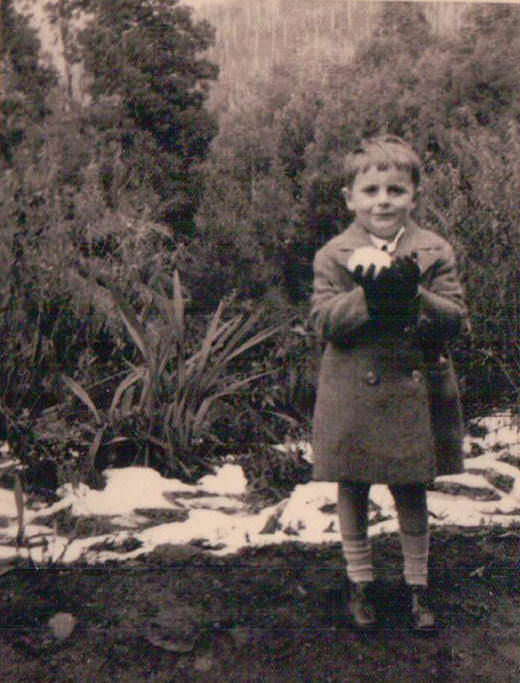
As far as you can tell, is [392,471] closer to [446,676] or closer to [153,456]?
[446,676]

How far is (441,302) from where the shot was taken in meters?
1.85

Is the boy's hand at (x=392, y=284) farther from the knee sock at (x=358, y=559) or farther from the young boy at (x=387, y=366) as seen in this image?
the knee sock at (x=358, y=559)

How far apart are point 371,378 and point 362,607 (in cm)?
59

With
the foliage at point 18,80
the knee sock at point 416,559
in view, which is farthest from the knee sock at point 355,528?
the foliage at point 18,80

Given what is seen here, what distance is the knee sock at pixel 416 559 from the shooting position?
1.97 metres

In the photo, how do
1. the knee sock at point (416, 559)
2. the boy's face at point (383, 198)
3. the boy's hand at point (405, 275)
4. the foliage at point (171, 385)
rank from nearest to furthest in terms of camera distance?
the boy's hand at point (405, 275) → the boy's face at point (383, 198) → the knee sock at point (416, 559) → the foliage at point (171, 385)

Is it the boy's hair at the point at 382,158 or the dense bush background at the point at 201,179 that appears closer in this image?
the boy's hair at the point at 382,158

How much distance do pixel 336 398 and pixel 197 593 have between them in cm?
65

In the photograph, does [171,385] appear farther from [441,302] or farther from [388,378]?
[441,302]

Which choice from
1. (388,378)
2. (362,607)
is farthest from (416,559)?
(388,378)

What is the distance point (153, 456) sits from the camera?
2559 millimetres

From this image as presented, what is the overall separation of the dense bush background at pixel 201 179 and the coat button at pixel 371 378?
469 mm

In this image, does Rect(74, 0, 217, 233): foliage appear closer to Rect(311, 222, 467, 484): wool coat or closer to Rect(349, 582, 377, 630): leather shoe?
Rect(311, 222, 467, 484): wool coat

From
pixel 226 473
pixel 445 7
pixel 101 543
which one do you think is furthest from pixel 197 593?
pixel 445 7
